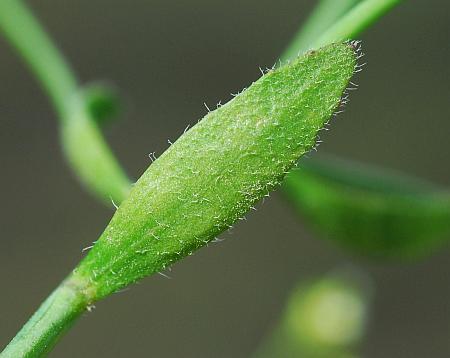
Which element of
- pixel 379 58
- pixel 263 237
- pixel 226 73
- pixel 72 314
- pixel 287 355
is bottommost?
pixel 72 314

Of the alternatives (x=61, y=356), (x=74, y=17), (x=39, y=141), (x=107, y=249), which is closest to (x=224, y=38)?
(x=74, y=17)

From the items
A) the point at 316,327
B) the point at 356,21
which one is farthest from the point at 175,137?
the point at 356,21

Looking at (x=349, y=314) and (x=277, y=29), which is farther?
(x=277, y=29)

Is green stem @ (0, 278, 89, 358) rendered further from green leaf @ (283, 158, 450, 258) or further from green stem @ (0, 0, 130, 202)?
green leaf @ (283, 158, 450, 258)

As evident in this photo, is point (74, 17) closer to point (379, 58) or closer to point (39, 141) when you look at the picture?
point (39, 141)

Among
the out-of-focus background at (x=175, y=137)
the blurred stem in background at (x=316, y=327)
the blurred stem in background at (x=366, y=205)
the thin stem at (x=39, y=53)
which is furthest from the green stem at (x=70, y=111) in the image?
the out-of-focus background at (x=175, y=137)

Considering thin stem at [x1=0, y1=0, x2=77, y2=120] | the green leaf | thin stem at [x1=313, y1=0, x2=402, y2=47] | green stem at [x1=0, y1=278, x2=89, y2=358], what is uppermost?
thin stem at [x1=0, y1=0, x2=77, y2=120]

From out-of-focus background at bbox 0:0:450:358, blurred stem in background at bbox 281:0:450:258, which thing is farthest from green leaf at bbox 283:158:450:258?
out-of-focus background at bbox 0:0:450:358
